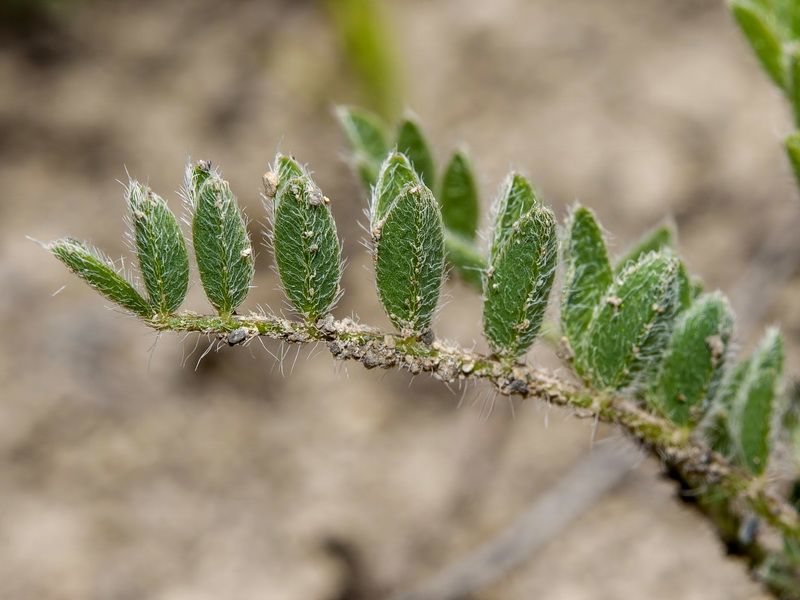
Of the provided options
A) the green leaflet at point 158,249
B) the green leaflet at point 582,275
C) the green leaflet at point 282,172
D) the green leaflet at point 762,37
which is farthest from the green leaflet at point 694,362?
the green leaflet at point 158,249

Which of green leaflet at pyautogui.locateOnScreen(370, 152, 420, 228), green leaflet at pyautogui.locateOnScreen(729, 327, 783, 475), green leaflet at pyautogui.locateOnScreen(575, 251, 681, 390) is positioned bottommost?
green leaflet at pyautogui.locateOnScreen(729, 327, 783, 475)

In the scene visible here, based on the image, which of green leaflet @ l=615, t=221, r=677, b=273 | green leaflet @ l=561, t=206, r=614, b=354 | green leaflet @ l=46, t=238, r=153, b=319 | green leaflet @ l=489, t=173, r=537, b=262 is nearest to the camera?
green leaflet @ l=46, t=238, r=153, b=319

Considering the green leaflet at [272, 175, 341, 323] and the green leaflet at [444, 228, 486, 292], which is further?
the green leaflet at [444, 228, 486, 292]

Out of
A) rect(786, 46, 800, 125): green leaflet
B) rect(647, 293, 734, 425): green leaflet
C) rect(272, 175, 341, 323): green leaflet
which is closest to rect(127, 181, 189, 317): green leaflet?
rect(272, 175, 341, 323): green leaflet

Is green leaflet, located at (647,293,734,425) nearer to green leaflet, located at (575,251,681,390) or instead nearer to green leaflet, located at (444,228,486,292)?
green leaflet, located at (575,251,681,390)

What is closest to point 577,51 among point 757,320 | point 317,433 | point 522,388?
point 757,320

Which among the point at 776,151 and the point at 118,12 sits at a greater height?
the point at 118,12

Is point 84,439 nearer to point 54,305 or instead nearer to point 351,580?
point 54,305

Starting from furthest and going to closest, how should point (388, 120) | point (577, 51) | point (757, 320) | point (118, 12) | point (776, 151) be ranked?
1. point (118, 12)
2. point (577, 51)
3. point (388, 120)
4. point (776, 151)
5. point (757, 320)
